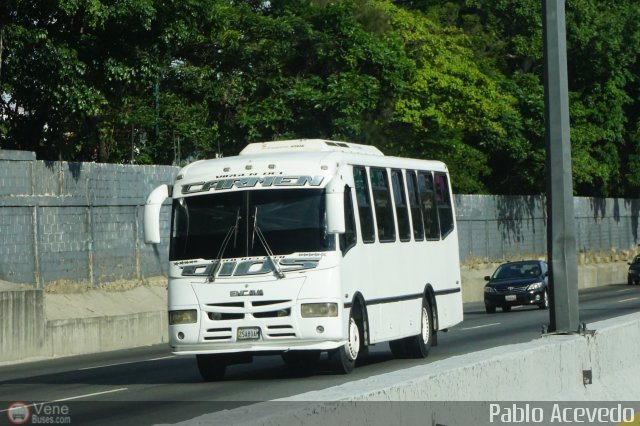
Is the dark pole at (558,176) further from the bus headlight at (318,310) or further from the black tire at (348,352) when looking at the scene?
the black tire at (348,352)

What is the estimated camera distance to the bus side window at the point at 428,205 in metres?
21.6

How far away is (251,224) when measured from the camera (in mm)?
17266

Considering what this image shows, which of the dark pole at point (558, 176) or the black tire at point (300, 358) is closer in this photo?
→ the dark pole at point (558, 176)

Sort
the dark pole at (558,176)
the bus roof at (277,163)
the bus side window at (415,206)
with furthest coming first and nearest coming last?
the bus side window at (415,206) → the bus roof at (277,163) → the dark pole at (558,176)

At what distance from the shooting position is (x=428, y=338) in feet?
69.3

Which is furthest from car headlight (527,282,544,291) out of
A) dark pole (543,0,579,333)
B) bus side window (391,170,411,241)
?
dark pole (543,0,579,333)

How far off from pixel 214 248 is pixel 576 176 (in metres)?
44.6

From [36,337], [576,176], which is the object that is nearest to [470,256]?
[576,176]

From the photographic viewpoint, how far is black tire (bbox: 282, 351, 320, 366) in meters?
18.7

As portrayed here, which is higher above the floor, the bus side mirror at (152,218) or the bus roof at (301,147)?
the bus roof at (301,147)

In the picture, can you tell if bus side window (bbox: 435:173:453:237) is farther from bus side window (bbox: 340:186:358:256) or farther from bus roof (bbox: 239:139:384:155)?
bus side window (bbox: 340:186:358:256)

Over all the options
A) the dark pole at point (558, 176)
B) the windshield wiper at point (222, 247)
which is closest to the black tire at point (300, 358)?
the windshield wiper at point (222, 247)

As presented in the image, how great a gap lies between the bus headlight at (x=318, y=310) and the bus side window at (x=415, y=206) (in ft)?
14.7

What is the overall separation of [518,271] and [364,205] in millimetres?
23094
